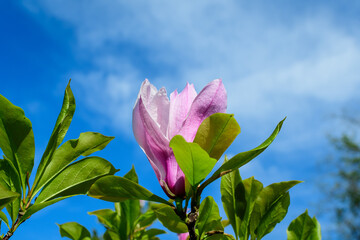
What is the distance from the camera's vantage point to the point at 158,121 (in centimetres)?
86

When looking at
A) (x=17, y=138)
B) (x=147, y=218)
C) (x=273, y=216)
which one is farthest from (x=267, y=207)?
(x=17, y=138)

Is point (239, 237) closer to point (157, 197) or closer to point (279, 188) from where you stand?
point (279, 188)

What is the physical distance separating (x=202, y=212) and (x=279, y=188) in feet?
0.63

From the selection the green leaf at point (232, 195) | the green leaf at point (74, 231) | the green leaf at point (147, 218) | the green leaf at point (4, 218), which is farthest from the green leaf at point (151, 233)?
the green leaf at point (4, 218)

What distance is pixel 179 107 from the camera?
87cm

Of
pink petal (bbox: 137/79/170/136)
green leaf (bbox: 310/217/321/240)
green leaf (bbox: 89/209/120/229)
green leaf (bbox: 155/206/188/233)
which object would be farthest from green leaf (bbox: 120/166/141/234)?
green leaf (bbox: 310/217/321/240)

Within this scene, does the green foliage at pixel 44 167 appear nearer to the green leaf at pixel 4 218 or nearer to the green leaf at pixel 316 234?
the green leaf at pixel 4 218

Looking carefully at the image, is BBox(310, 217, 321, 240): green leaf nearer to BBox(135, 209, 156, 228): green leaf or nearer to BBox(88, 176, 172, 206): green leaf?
BBox(88, 176, 172, 206): green leaf

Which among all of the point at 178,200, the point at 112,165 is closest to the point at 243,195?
the point at 178,200

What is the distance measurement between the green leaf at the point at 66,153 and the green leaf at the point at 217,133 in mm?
254

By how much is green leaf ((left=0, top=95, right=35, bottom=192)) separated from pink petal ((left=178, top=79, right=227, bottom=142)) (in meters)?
0.36

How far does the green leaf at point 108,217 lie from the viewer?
3.81 ft

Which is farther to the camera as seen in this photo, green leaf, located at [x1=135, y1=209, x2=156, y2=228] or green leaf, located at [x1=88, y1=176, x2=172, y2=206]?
green leaf, located at [x1=135, y1=209, x2=156, y2=228]

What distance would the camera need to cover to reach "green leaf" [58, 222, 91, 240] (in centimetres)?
109
